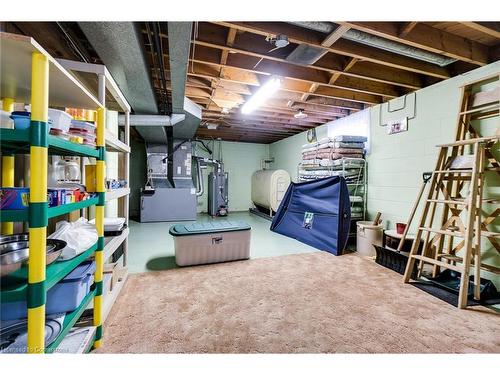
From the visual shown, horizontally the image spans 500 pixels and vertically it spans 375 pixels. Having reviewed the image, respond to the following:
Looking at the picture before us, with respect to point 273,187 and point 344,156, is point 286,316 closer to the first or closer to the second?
point 344,156

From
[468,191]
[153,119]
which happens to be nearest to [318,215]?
[468,191]

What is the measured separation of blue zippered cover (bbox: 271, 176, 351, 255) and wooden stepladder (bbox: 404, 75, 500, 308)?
49.0 inches

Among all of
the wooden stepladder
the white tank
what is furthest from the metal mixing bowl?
the white tank

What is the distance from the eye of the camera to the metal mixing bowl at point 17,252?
41.6 inches

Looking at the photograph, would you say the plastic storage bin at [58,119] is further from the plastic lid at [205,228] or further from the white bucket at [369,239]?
the white bucket at [369,239]

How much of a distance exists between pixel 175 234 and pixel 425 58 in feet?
11.7

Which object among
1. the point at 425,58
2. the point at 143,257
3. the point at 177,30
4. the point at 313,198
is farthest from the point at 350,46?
the point at 143,257

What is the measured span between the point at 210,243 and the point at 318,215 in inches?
84.2

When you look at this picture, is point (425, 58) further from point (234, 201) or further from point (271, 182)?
point (234, 201)

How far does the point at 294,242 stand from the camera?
4.55 metres

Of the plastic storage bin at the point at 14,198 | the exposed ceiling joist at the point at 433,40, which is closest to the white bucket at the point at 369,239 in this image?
the exposed ceiling joist at the point at 433,40

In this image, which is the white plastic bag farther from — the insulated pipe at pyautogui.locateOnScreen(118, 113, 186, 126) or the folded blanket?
the folded blanket

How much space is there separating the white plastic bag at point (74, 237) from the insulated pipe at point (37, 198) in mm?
375

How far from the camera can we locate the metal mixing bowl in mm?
1057
